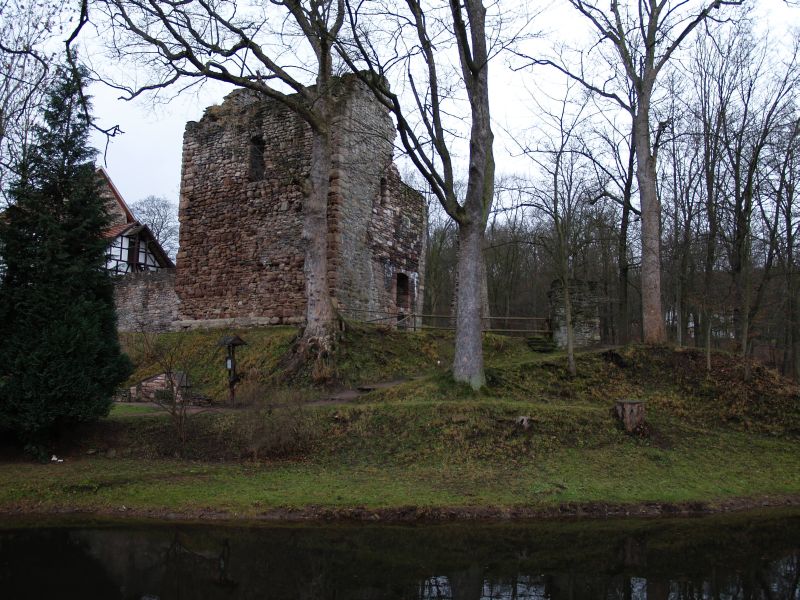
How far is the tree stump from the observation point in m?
9.84

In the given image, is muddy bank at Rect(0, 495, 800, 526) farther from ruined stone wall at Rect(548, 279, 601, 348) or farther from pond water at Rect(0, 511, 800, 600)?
ruined stone wall at Rect(548, 279, 601, 348)

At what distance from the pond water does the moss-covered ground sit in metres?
0.84

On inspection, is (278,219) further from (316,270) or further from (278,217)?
(316,270)

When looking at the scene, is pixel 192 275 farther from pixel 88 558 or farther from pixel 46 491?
pixel 88 558

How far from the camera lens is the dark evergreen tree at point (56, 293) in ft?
30.5

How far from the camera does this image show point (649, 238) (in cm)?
1423

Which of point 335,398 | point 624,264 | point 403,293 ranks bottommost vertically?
point 335,398

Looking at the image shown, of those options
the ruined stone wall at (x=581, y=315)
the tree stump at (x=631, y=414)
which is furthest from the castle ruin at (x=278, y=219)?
the tree stump at (x=631, y=414)

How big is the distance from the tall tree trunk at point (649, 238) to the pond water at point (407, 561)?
24.9 feet

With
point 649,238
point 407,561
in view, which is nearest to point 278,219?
point 649,238

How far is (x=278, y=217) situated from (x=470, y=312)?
7792 mm

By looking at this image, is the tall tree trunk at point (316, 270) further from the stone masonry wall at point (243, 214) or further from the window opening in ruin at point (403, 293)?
the window opening in ruin at point (403, 293)

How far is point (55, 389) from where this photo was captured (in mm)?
9328

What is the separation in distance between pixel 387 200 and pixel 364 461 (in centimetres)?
1071
